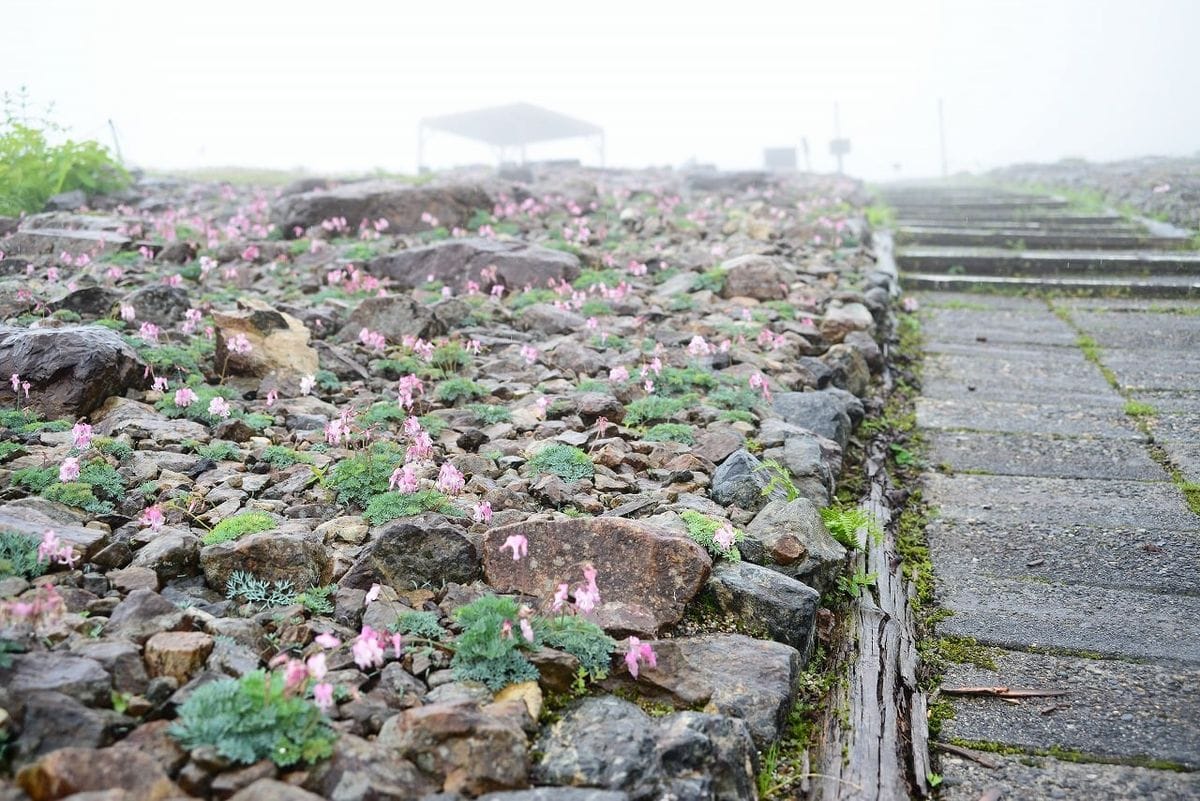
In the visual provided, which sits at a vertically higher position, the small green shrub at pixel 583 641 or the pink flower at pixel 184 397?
the pink flower at pixel 184 397

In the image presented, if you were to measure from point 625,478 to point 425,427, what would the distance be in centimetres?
129

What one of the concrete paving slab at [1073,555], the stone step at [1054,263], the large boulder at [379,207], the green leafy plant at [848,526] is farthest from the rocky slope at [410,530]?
the stone step at [1054,263]

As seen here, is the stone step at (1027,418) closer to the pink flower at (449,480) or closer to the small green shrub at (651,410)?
the small green shrub at (651,410)

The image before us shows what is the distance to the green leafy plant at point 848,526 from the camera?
14.8 feet

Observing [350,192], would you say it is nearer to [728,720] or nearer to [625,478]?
[625,478]

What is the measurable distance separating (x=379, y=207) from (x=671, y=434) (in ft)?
25.0

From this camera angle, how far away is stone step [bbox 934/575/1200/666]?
12.2ft

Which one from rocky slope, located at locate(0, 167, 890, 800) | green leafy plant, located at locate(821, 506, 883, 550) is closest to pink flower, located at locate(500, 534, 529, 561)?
rocky slope, located at locate(0, 167, 890, 800)

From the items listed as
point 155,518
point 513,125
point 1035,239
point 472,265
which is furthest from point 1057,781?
point 513,125

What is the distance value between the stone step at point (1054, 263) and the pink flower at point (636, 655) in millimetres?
9972

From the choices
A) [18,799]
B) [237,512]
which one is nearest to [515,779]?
[18,799]

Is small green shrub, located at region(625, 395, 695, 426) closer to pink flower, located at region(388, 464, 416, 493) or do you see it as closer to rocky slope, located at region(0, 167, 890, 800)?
rocky slope, located at region(0, 167, 890, 800)

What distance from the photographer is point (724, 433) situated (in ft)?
16.3

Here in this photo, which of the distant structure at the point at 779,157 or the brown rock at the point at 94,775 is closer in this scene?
the brown rock at the point at 94,775
